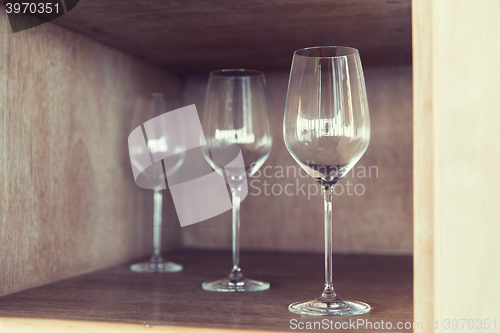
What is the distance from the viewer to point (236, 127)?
56cm

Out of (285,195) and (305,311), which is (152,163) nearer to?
(285,195)

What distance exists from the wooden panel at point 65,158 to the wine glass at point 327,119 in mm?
282

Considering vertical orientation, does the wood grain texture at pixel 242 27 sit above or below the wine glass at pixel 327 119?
above

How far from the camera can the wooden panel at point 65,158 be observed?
1.65 ft

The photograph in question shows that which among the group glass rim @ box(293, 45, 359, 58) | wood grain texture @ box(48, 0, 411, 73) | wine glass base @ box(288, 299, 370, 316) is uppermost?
wood grain texture @ box(48, 0, 411, 73)

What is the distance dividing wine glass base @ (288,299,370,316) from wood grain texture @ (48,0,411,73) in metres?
0.28

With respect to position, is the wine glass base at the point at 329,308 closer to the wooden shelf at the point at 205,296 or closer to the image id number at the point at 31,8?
the wooden shelf at the point at 205,296

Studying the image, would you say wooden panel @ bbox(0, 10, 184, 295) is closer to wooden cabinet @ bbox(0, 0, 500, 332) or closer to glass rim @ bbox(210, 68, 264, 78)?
wooden cabinet @ bbox(0, 0, 500, 332)

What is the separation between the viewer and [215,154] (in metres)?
0.56

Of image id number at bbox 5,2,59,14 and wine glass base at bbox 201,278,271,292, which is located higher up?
image id number at bbox 5,2,59,14
